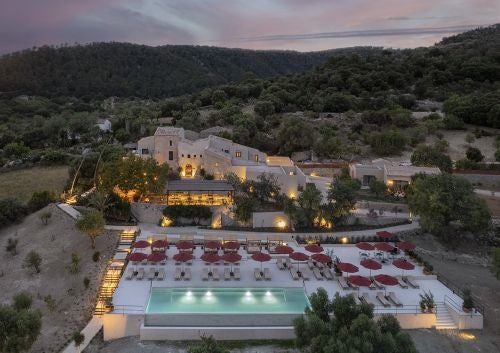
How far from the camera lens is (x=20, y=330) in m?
15.3

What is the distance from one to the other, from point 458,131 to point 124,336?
55.0 metres

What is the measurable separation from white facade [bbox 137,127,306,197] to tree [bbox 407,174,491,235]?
9.20 m

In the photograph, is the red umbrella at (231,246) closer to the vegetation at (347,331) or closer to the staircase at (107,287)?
the staircase at (107,287)

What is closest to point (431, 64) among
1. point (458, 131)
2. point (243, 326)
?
point (458, 131)

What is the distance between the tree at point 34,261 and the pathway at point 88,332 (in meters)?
7.37

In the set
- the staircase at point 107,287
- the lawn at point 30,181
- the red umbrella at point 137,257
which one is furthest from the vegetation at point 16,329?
the lawn at point 30,181

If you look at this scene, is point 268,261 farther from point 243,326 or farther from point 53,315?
point 53,315

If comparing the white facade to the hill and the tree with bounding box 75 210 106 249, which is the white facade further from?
the hill

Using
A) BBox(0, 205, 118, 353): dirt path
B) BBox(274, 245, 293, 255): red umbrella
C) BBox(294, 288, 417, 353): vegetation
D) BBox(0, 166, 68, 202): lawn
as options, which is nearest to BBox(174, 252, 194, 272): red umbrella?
BBox(0, 205, 118, 353): dirt path

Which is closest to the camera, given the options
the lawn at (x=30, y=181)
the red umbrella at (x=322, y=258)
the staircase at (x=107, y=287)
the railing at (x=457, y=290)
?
the staircase at (x=107, y=287)

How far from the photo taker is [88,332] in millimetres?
18734

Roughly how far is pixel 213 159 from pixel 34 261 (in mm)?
16053

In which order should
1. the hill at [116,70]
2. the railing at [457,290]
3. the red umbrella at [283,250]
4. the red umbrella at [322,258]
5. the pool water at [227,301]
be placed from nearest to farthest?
the pool water at [227,301], the railing at [457,290], the red umbrella at [322,258], the red umbrella at [283,250], the hill at [116,70]

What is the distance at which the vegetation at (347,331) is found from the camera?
13.0 meters
